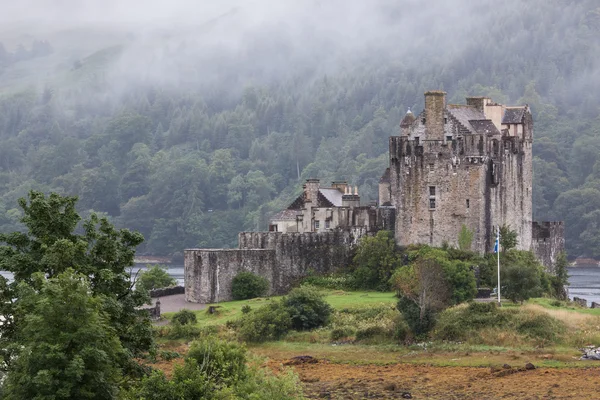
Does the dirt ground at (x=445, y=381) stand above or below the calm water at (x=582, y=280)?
below

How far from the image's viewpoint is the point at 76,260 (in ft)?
143

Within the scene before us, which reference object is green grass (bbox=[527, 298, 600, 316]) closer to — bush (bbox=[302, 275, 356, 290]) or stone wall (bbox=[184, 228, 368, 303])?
bush (bbox=[302, 275, 356, 290])

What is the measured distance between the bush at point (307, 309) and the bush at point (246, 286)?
393 inches

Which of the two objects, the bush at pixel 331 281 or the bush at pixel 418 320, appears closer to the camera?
the bush at pixel 418 320

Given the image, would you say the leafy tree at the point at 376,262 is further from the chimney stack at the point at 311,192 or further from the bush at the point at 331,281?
the chimney stack at the point at 311,192

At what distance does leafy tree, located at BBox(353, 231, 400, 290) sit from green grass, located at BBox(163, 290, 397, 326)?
1.10m

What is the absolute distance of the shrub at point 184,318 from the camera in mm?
69875

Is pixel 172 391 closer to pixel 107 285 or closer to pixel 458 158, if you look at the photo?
pixel 107 285

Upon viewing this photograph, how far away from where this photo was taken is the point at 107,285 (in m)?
44.1

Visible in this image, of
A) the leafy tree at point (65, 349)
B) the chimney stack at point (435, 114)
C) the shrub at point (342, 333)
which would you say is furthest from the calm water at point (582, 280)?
the leafy tree at point (65, 349)

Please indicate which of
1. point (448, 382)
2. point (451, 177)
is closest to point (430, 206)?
point (451, 177)

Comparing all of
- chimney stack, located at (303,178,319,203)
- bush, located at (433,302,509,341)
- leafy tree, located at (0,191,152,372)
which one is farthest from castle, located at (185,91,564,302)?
leafy tree, located at (0,191,152,372)

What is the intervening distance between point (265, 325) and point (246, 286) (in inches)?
490

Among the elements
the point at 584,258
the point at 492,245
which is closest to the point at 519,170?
the point at 492,245
